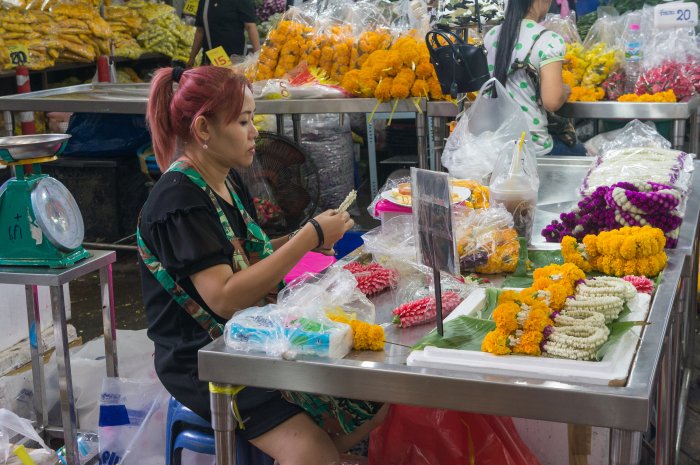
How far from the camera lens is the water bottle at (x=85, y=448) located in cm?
279

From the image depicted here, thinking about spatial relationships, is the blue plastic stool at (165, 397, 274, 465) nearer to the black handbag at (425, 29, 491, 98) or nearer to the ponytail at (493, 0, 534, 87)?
the black handbag at (425, 29, 491, 98)

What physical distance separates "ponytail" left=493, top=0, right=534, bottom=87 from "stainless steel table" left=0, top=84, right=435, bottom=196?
431mm

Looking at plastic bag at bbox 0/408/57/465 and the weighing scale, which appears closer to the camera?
plastic bag at bbox 0/408/57/465

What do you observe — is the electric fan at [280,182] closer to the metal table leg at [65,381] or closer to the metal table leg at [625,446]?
the metal table leg at [65,381]

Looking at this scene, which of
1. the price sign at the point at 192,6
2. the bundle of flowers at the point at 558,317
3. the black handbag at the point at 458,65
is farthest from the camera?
the price sign at the point at 192,6

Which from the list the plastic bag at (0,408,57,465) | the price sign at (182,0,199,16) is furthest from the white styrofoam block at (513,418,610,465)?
the price sign at (182,0,199,16)

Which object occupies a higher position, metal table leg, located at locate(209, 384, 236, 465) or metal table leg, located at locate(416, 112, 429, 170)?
metal table leg, located at locate(416, 112, 429, 170)

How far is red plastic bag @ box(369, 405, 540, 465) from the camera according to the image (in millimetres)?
2152

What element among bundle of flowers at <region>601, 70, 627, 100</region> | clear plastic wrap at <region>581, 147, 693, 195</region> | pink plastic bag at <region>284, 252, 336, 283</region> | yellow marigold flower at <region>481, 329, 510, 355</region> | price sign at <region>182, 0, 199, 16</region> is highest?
price sign at <region>182, 0, 199, 16</region>

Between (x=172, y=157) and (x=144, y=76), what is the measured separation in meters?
6.14

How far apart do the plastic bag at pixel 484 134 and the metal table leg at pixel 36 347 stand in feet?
5.11

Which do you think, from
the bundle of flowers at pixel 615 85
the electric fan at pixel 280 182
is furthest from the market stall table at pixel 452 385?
the electric fan at pixel 280 182

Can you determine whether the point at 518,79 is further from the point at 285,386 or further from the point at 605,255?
the point at 285,386

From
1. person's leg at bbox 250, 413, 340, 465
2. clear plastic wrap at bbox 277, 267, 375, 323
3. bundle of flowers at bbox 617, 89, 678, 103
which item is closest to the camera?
clear plastic wrap at bbox 277, 267, 375, 323
